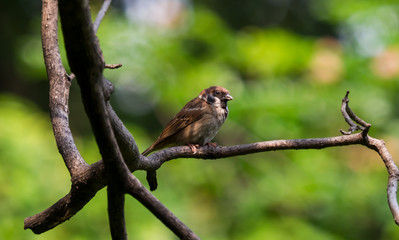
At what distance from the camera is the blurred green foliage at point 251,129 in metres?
5.42

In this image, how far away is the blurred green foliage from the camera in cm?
542

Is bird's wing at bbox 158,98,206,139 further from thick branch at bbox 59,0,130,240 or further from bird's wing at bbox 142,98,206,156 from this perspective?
thick branch at bbox 59,0,130,240

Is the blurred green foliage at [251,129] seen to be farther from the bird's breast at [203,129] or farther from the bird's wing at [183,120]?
the bird's breast at [203,129]

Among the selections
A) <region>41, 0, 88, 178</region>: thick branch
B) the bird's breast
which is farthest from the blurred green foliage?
<region>41, 0, 88, 178</region>: thick branch

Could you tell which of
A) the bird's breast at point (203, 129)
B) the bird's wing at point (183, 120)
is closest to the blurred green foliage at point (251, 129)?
the bird's wing at point (183, 120)

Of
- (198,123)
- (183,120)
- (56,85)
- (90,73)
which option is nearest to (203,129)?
(198,123)

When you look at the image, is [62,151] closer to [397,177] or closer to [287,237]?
[397,177]

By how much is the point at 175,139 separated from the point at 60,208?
299 cm

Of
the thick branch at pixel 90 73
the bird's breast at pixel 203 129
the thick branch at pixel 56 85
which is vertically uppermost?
the bird's breast at pixel 203 129

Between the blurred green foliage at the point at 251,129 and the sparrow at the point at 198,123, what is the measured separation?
801 mm

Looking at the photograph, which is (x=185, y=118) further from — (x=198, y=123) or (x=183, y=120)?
(x=198, y=123)

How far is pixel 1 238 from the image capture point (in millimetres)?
4789

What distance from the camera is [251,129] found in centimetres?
650

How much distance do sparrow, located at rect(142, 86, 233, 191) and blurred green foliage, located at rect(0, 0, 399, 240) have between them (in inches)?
31.5
